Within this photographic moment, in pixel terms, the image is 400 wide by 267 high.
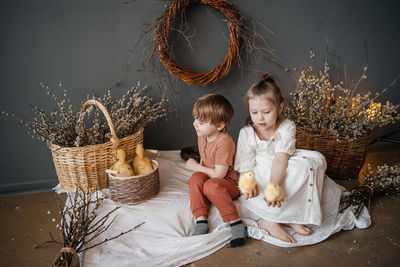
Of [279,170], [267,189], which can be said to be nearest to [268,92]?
[279,170]

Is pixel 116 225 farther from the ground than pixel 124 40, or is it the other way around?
pixel 124 40

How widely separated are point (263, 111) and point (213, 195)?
23.2 inches

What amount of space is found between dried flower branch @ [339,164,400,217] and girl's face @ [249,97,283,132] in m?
0.78

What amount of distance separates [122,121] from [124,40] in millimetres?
659

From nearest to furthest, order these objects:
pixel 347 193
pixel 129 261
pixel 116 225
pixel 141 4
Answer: pixel 129 261
pixel 116 225
pixel 347 193
pixel 141 4

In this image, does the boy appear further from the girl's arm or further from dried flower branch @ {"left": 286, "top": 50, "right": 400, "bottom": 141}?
dried flower branch @ {"left": 286, "top": 50, "right": 400, "bottom": 141}

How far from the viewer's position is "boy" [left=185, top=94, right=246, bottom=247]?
184 centimetres

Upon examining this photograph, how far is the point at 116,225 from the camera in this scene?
6.01 feet

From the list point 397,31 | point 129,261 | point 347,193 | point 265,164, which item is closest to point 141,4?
point 265,164

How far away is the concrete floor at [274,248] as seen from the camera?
1643 millimetres

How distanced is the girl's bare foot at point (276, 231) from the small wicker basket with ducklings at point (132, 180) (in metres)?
0.75

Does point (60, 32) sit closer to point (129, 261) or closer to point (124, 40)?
point (124, 40)

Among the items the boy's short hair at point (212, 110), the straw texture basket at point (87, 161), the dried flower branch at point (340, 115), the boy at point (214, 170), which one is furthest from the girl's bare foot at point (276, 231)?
the straw texture basket at point (87, 161)

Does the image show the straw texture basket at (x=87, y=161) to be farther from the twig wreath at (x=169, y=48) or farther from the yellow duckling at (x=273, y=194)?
the yellow duckling at (x=273, y=194)
